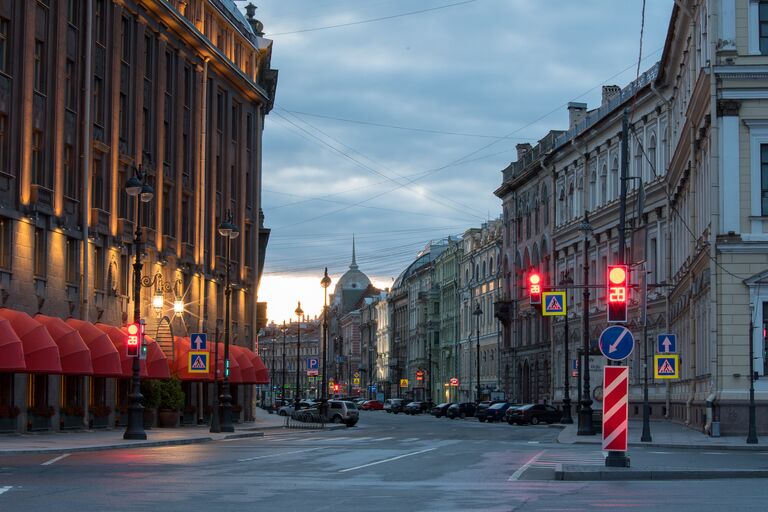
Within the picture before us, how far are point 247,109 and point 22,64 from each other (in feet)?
103

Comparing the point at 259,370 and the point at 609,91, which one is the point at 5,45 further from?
the point at 609,91

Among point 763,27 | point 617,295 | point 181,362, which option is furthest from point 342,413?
point 617,295

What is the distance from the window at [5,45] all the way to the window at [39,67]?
2.14 metres

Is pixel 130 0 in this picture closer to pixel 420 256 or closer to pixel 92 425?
pixel 92 425

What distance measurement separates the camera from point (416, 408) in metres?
124

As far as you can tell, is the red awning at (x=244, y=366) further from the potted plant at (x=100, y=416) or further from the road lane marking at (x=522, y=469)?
the road lane marking at (x=522, y=469)

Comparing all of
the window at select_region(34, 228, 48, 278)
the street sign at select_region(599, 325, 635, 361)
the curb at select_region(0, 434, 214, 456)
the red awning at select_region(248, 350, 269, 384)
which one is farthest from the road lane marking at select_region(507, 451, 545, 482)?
the red awning at select_region(248, 350, 269, 384)

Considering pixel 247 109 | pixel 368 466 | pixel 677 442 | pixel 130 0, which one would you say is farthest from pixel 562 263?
pixel 368 466

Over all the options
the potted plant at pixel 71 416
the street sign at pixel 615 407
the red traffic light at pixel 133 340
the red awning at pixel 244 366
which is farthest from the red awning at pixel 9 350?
the red awning at pixel 244 366

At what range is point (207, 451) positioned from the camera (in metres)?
35.8

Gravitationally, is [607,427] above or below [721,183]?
below

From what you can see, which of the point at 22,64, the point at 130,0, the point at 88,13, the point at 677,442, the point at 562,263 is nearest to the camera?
the point at 677,442

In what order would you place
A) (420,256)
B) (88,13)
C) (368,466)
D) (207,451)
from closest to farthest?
(368,466) < (207,451) < (88,13) < (420,256)

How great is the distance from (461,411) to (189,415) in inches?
1623
